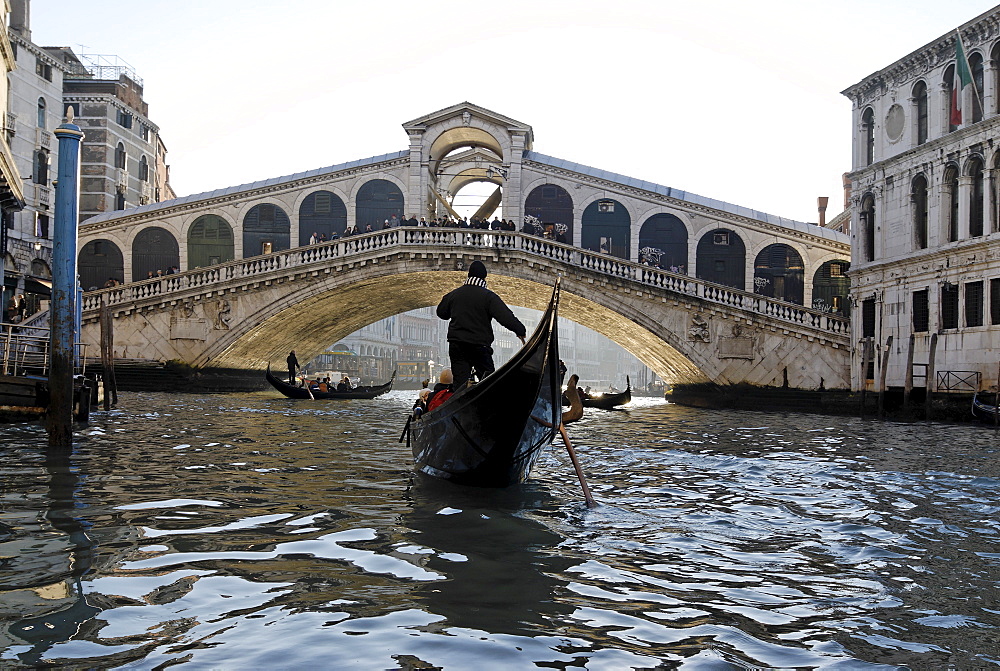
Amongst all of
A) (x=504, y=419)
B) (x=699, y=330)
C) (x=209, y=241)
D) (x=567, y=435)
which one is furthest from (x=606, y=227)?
(x=504, y=419)

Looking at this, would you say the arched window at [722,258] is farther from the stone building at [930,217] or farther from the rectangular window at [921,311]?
the rectangular window at [921,311]

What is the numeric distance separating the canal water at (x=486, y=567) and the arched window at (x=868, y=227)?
50.0ft

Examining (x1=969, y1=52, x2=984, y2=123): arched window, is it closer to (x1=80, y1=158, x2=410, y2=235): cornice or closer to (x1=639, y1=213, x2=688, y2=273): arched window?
(x1=639, y1=213, x2=688, y2=273): arched window

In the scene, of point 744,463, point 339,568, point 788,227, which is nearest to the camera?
point 339,568

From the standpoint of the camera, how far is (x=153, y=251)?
28.5 m

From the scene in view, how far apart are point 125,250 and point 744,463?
80.7ft

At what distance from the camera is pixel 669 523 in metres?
5.30

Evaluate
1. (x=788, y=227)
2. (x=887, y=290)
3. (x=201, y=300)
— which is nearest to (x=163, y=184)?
(x=201, y=300)

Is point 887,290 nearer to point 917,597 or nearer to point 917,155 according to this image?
point 917,155

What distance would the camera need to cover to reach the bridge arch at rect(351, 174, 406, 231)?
2827cm

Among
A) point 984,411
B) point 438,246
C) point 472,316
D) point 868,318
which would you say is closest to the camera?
point 472,316

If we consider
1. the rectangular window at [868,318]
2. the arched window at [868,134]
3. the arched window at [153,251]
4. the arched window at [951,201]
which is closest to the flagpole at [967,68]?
the arched window at [951,201]

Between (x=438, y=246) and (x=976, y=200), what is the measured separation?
41.4ft

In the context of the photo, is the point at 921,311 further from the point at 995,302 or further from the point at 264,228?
the point at 264,228
